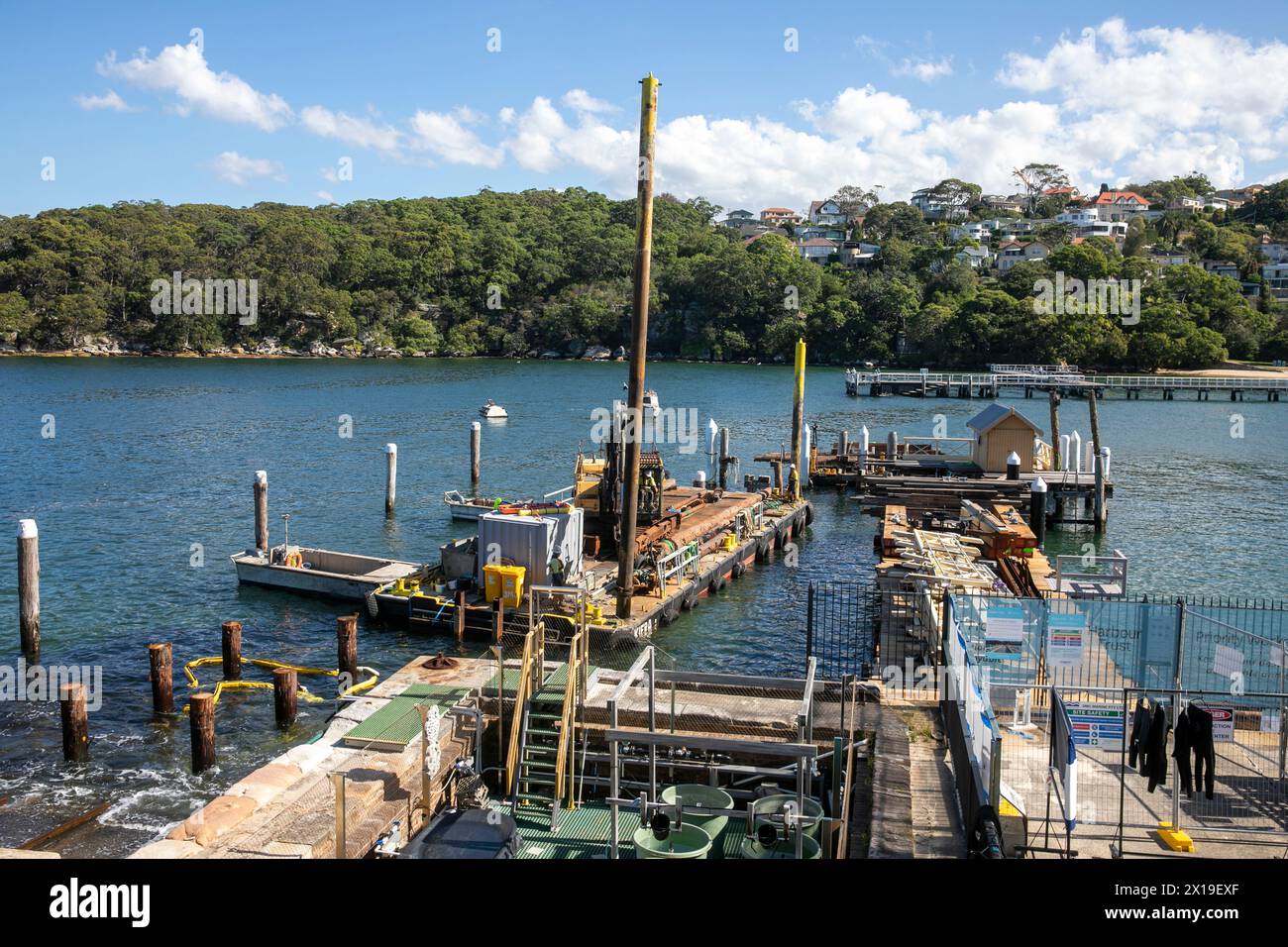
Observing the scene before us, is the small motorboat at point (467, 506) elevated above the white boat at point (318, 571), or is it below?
above

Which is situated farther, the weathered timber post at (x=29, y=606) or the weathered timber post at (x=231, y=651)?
the weathered timber post at (x=29, y=606)

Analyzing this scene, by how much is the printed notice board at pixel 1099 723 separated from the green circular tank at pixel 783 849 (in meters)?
3.90

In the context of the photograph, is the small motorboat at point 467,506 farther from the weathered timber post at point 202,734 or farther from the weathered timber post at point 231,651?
the weathered timber post at point 202,734

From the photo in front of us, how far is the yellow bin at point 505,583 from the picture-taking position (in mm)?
24688

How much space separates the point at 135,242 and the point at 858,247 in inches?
4369

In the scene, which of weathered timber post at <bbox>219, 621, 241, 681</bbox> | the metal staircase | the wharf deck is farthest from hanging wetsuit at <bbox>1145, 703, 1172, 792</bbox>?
weathered timber post at <bbox>219, 621, 241, 681</bbox>

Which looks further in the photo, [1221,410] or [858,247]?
[858,247]

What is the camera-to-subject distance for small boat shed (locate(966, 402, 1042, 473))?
151 ft

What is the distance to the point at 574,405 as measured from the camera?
9188 cm

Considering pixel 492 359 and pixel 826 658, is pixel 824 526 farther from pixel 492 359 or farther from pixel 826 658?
pixel 492 359

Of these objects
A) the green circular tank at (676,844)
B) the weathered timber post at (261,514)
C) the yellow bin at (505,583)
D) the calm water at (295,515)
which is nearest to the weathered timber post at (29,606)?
the calm water at (295,515)

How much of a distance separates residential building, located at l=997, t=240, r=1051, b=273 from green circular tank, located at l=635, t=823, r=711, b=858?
16011cm

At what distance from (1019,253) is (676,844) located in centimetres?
17040

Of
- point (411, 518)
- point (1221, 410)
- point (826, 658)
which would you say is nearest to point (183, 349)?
point (411, 518)
